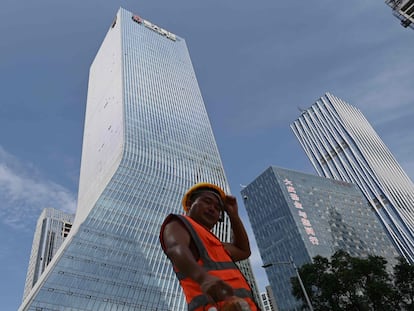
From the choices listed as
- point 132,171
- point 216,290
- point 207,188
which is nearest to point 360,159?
point 132,171

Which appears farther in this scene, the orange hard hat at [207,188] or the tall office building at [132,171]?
the tall office building at [132,171]

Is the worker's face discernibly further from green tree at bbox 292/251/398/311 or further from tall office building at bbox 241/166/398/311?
tall office building at bbox 241/166/398/311

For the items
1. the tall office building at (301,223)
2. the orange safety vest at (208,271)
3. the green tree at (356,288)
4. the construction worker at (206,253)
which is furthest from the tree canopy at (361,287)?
the tall office building at (301,223)

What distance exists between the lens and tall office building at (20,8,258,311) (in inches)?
1581

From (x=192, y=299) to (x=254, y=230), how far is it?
69.3m

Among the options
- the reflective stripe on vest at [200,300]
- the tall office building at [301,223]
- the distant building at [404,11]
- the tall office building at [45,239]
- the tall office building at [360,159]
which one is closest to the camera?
the reflective stripe on vest at [200,300]

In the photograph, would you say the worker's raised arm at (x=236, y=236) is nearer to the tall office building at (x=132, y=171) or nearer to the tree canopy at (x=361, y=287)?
the tree canopy at (x=361, y=287)

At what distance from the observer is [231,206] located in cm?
402

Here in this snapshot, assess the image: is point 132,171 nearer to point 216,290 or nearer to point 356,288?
point 356,288

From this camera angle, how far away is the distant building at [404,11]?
42184 mm

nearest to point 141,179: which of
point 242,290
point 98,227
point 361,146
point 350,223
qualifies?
point 98,227

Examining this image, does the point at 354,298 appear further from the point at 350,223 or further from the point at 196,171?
the point at 350,223

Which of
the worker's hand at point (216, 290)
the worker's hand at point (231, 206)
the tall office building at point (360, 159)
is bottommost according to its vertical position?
the worker's hand at point (216, 290)

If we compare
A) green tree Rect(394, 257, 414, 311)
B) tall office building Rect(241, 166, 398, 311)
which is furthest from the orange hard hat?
tall office building Rect(241, 166, 398, 311)
